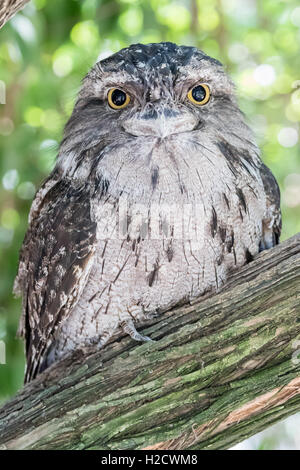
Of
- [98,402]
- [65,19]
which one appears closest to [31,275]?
[98,402]

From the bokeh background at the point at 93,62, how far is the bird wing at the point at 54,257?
39 cm

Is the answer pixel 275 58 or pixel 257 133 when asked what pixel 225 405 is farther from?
pixel 275 58

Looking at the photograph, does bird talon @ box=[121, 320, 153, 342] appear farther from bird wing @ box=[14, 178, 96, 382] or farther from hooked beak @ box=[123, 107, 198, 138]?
hooked beak @ box=[123, 107, 198, 138]

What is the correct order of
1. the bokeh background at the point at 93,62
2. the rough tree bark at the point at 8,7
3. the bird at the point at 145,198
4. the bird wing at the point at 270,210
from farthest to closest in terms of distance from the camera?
the bokeh background at the point at 93,62 → the bird wing at the point at 270,210 → the bird at the point at 145,198 → the rough tree bark at the point at 8,7

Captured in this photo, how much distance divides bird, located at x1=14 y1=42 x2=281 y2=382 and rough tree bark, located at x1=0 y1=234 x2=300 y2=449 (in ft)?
0.63

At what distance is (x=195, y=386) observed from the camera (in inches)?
81.4

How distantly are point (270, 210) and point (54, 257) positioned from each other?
92cm

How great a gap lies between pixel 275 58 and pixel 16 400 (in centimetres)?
316

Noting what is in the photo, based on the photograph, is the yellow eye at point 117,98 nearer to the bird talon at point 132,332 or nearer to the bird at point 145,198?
the bird at point 145,198

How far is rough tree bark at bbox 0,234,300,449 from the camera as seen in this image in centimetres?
202

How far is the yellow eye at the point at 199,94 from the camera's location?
229 cm

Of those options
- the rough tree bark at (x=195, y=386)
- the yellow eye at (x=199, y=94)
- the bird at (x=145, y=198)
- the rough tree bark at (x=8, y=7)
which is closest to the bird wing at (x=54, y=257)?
the bird at (x=145, y=198)

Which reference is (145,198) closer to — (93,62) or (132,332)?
(132,332)

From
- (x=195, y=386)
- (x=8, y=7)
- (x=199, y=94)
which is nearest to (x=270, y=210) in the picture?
(x=199, y=94)
